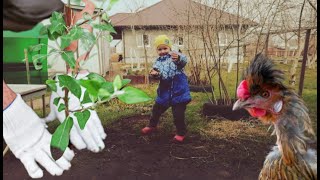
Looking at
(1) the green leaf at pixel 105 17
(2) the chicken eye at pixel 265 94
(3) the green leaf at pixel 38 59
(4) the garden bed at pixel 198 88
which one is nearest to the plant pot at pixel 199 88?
(4) the garden bed at pixel 198 88

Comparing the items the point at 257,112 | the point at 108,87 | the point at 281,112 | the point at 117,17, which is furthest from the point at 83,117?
the point at 281,112

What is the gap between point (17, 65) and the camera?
2076mm

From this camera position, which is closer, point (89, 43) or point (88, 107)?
point (88, 107)

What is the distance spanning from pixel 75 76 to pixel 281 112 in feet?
3.41

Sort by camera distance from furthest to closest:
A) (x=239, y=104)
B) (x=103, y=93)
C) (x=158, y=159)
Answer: (x=158, y=159)
(x=239, y=104)
(x=103, y=93)

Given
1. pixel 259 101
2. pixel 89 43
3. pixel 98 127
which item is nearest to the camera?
pixel 259 101

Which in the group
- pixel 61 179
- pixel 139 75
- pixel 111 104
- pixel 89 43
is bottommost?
pixel 61 179

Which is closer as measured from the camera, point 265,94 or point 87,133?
point 265,94

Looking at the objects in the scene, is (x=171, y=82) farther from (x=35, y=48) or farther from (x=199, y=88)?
(x=35, y=48)

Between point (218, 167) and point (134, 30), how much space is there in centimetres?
85

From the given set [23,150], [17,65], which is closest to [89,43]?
[17,65]

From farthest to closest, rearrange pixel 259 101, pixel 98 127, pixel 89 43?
pixel 98 127, pixel 89 43, pixel 259 101

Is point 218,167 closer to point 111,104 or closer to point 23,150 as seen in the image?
point 111,104

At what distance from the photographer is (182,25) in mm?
1979
